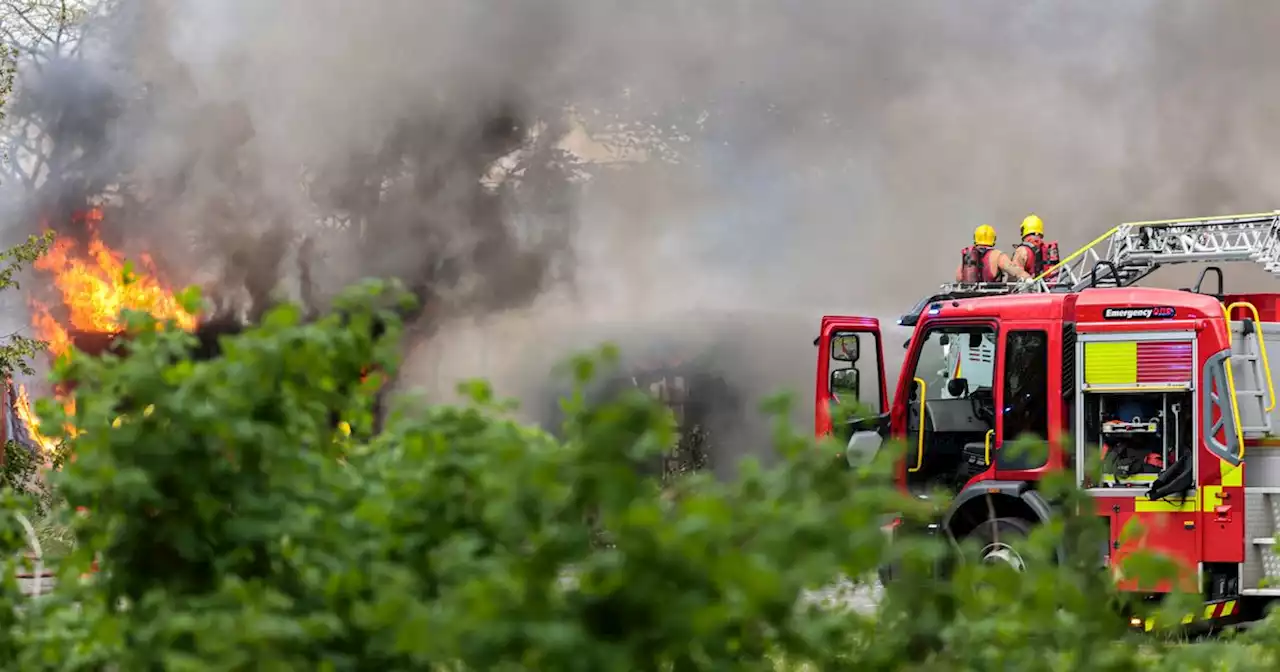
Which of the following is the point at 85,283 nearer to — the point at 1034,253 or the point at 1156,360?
the point at 1034,253

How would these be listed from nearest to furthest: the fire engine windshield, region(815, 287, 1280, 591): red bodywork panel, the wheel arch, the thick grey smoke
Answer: region(815, 287, 1280, 591): red bodywork panel < the wheel arch < the fire engine windshield < the thick grey smoke

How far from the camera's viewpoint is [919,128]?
19469 mm

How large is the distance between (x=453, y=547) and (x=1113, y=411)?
723cm

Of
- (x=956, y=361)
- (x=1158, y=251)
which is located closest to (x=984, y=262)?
(x=1158, y=251)

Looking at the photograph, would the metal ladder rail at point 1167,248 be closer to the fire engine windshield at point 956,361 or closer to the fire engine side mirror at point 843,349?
the fire engine windshield at point 956,361

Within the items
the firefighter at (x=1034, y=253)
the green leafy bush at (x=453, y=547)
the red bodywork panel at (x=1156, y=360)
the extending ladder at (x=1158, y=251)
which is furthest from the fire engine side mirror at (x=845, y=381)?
the green leafy bush at (x=453, y=547)

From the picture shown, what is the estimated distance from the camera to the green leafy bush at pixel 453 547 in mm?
2033

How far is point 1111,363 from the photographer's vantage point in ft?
29.0

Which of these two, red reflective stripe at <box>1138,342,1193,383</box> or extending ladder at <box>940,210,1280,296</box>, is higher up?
extending ladder at <box>940,210,1280,296</box>

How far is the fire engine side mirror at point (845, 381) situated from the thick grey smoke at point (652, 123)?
8.49 meters

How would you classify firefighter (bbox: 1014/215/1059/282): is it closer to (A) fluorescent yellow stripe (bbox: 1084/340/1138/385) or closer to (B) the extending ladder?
(B) the extending ladder

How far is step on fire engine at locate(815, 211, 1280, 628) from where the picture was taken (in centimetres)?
846

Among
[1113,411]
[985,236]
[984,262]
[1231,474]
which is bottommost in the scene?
[1231,474]

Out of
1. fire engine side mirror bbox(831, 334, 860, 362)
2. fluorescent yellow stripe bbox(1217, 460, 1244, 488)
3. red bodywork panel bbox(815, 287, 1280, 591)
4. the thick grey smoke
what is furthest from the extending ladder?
the thick grey smoke
